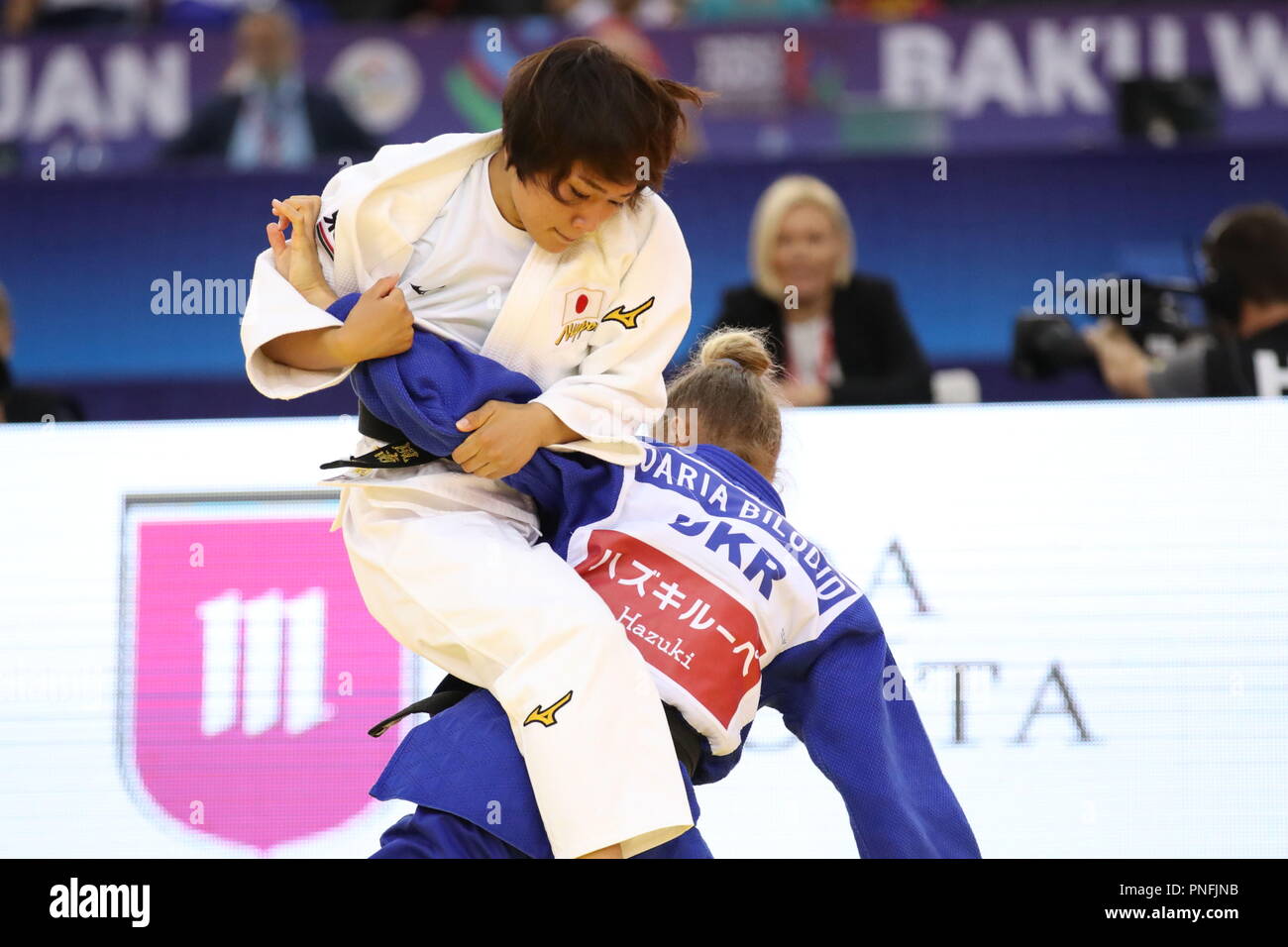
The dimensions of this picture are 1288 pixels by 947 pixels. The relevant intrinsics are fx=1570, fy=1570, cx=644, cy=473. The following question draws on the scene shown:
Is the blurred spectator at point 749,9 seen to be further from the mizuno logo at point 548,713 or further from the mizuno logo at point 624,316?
the mizuno logo at point 548,713

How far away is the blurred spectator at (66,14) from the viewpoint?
233 inches

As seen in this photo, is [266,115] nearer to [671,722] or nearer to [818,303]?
[818,303]

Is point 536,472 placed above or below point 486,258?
below

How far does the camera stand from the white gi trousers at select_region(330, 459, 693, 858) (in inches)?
68.4

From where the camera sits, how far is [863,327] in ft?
13.8

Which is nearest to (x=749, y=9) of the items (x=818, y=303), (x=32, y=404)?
(x=818, y=303)

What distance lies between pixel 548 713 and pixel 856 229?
3.15 m

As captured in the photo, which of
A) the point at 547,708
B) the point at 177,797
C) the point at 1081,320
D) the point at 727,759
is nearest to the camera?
the point at 547,708

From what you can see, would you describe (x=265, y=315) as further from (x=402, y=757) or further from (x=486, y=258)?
(x=402, y=757)

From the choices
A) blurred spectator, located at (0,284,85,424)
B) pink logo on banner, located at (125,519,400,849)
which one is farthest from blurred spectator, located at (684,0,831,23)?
pink logo on banner, located at (125,519,400,849)

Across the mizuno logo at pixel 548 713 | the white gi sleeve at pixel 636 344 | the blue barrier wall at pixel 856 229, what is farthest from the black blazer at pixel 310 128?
the mizuno logo at pixel 548 713

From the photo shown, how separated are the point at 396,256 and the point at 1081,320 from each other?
3.09 metres

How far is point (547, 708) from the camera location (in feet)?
5.70

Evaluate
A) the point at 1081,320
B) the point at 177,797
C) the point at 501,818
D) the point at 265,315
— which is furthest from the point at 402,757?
the point at 1081,320
